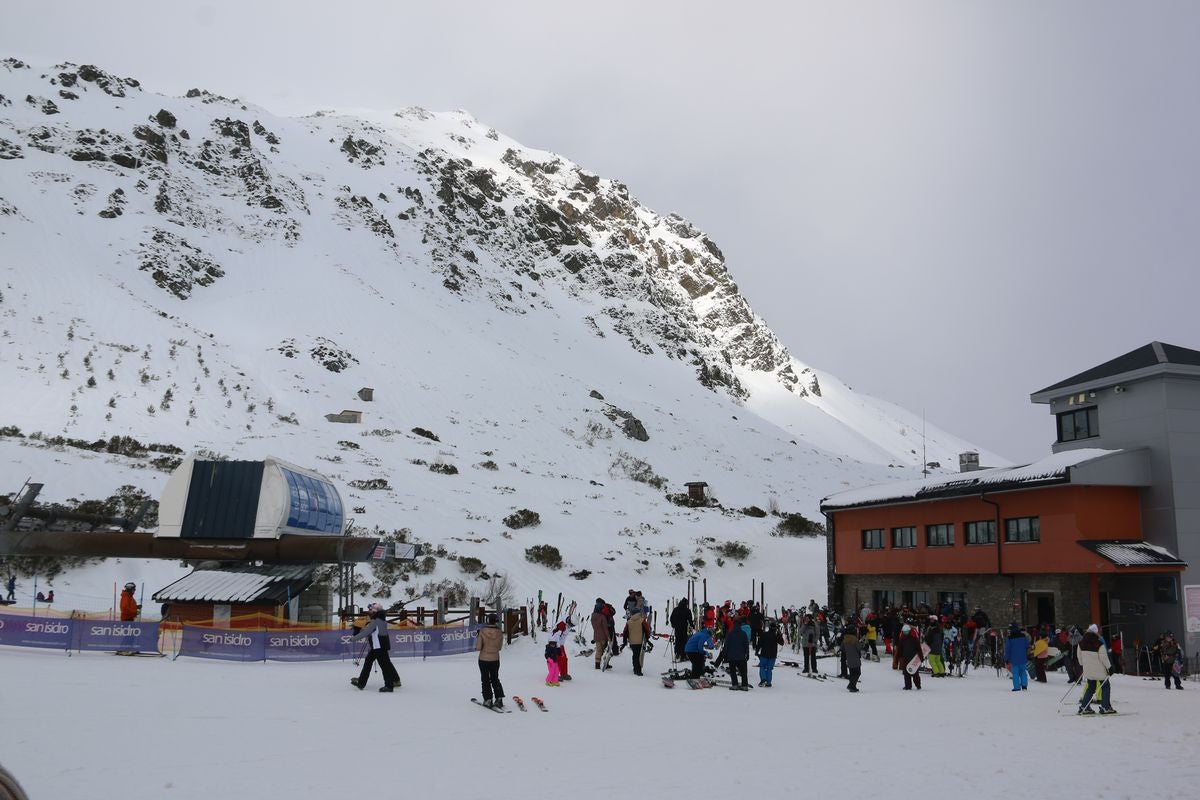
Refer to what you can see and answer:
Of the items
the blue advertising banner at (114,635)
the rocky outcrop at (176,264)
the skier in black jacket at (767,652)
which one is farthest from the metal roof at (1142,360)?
the rocky outcrop at (176,264)

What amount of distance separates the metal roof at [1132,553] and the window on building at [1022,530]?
1.51 metres

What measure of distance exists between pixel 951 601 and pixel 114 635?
2497 centimetres

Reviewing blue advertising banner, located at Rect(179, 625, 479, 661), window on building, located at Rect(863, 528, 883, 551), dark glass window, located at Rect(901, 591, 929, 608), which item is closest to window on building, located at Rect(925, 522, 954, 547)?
dark glass window, located at Rect(901, 591, 929, 608)

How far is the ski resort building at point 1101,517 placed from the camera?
2344 centimetres

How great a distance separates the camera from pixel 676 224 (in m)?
162

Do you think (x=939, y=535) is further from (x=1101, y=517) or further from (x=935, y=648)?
(x=935, y=648)

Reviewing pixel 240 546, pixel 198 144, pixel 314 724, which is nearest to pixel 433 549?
pixel 240 546

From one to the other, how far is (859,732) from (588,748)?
4.42 metres

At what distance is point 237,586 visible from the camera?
68.5 ft

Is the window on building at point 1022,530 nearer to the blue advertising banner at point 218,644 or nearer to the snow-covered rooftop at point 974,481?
the snow-covered rooftop at point 974,481

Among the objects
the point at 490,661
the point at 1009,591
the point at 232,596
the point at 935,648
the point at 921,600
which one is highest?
the point at 1009,591

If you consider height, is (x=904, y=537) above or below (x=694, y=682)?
above

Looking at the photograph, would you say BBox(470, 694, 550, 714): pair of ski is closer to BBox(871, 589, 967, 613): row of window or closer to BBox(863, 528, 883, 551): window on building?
BBox(871, 589, 967, 613): row of window

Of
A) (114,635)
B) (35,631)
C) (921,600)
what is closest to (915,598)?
(921,600)
